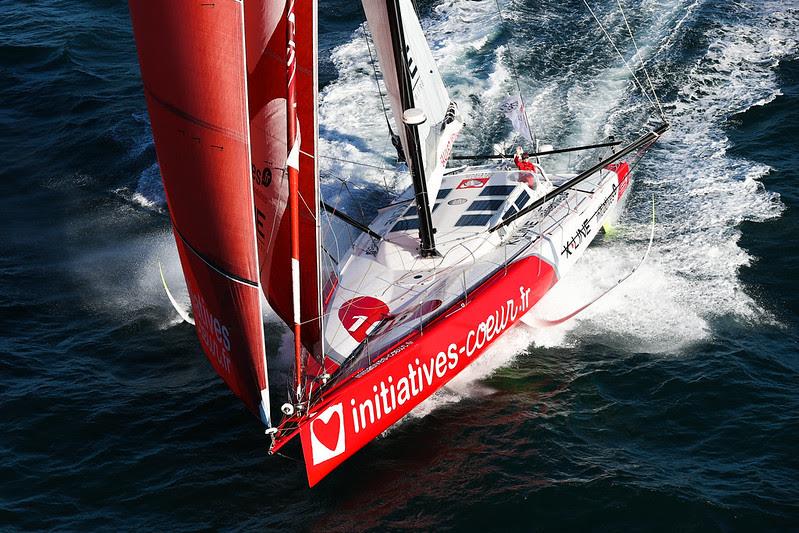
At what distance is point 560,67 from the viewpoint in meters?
23.5

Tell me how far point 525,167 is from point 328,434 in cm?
786

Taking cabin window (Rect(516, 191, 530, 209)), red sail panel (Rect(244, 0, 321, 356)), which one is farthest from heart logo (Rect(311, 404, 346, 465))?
cabin window (Rect(516, 191, 530, 209))

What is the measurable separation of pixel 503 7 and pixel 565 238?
38.4 ft

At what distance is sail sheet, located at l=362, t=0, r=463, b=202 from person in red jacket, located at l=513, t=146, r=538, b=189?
1.97 m

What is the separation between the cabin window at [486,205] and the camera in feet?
56.0

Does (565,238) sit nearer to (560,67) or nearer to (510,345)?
(510,345)

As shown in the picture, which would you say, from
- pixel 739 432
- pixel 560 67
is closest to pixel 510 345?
pixel 739 432

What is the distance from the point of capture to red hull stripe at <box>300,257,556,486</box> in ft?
41.6

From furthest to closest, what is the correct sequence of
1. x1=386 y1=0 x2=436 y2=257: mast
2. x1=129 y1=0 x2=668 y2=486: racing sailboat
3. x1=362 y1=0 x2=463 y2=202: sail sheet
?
x1=362 y1=0 x2=463 y2=202: sail sheet
x1=386 y1=0 x2=436 y2=257: mast
x1=129 y1=0 x2=668 y2=486: racing sailboat

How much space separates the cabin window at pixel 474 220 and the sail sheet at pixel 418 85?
1.22 m

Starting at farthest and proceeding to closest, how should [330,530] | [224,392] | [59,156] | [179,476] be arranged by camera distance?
1. [59,156]
2. [224,392]
3. [179,476]
4. [330,530]

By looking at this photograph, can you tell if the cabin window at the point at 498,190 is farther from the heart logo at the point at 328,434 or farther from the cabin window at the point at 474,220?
the heart logo at the point at 328,434

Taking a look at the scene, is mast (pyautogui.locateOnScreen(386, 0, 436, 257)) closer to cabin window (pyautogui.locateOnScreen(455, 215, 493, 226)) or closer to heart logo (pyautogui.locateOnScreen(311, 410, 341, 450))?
cabin window (pyautogui.locateOnScreen(455, 215, 493, 226))

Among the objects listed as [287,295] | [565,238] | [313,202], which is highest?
[313,202]
